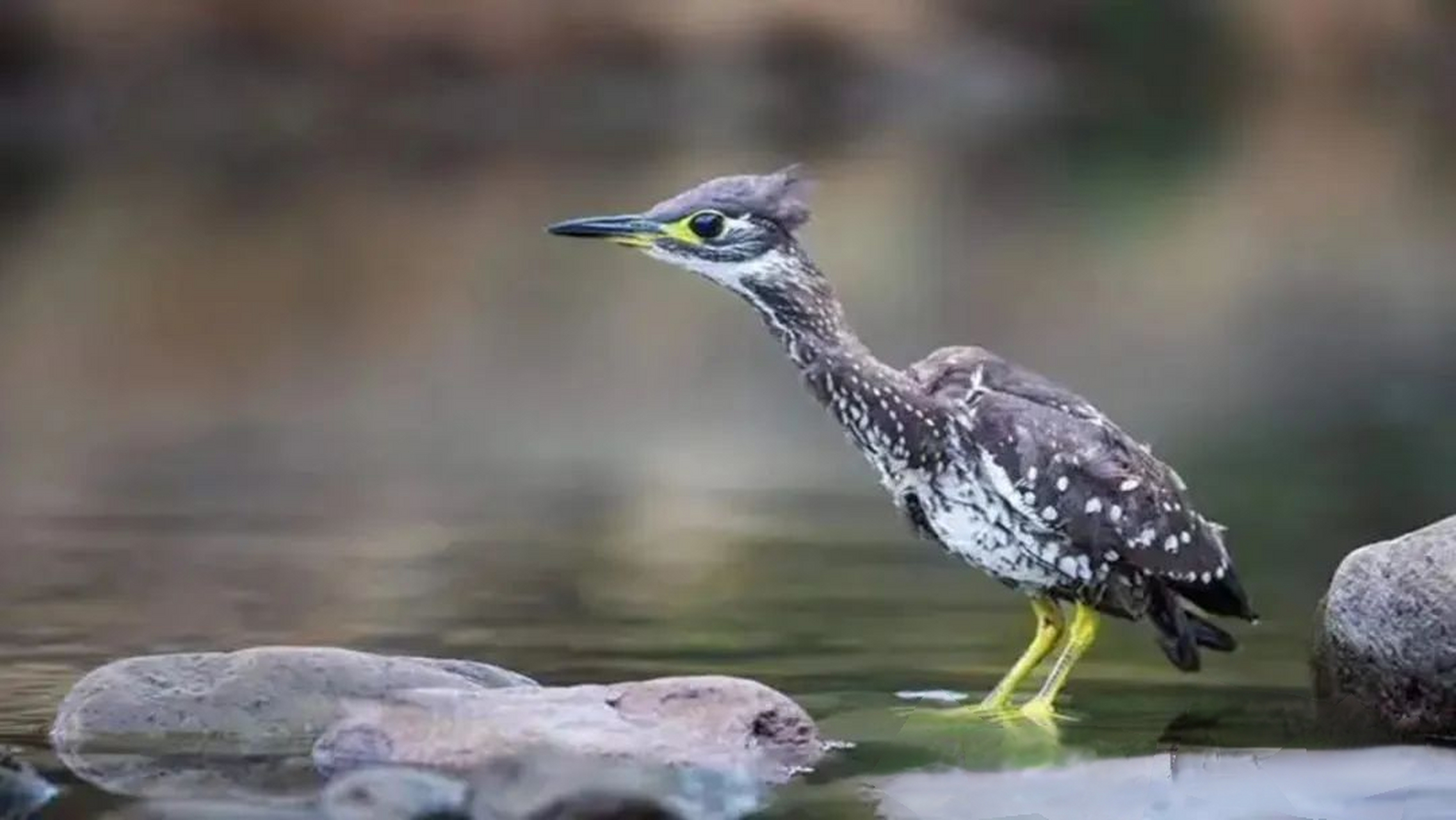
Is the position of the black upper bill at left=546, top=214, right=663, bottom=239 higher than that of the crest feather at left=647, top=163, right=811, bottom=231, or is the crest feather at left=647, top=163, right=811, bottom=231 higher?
the crest feather at left=647, top=163, right=811, bottom=231

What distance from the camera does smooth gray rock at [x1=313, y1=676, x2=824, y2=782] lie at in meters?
7.35

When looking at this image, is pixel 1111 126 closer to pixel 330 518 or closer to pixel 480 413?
pixel 480 413

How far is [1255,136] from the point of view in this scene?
4597cm

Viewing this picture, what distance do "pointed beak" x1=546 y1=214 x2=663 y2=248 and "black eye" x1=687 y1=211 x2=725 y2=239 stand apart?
87 mm

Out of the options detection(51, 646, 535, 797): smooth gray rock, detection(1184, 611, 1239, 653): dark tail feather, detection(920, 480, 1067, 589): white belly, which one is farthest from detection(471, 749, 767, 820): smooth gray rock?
detection(1184, 611, 1239, 653): dark tail feather

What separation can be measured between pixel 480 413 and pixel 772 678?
7574 millimetres

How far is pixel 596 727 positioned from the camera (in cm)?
743

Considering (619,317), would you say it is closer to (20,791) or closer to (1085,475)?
(1085,475)

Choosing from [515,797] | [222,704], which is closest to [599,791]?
[515,797]

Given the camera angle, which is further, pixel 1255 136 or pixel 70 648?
pixel 1255 136

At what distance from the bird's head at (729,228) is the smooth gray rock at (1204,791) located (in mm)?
1522

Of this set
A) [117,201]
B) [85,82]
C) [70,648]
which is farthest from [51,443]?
[85,82]

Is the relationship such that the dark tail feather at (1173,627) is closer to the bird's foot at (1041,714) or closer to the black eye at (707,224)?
the bird's foot at (1041,714)

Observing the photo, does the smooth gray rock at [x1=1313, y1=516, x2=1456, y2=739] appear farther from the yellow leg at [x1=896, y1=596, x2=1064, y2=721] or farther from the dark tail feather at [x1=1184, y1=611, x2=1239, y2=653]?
the yellow leg at [x1=896, y1=596, x2=1064, y2=721]
